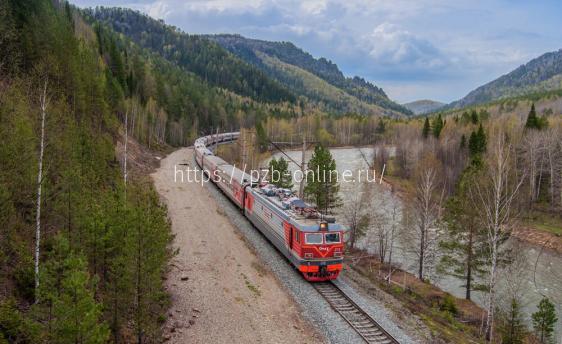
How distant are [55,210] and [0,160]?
6.96 feet

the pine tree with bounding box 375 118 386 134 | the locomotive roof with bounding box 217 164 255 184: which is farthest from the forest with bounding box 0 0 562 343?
the pine tree with bounding box 375 118 386 134

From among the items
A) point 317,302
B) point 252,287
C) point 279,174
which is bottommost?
point 317,302

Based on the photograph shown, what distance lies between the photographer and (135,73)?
92688 millimetres

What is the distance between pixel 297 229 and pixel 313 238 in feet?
2.90

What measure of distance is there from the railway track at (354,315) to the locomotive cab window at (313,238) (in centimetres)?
202

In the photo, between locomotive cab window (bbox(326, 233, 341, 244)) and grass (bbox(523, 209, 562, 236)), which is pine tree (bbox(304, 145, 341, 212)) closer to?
locomotive cab window (bbox(326, 233, 341, 244))

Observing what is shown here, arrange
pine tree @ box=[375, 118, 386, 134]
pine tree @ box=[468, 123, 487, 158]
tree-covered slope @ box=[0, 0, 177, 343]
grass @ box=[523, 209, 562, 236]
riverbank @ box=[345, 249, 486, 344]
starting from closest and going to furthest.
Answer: tree-covered slope @ box=[0, 0, 177, 343]
riverbank @ box=[345, 249, 486, 344]
grass @ box=[523, 209, 562, 236]
pine tree @ box=[468, 123, 487, 158]
pine tree @ box=[375, 118, 386, 134]

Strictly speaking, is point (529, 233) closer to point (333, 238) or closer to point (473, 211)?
point (473, 211)

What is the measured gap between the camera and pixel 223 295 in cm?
1778

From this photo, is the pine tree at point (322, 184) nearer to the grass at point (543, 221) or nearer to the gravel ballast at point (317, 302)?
the gravel ballast at point (317, 302)

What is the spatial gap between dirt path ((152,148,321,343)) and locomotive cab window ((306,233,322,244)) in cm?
251

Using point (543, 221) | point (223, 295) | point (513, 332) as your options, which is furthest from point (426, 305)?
point (543, 221)

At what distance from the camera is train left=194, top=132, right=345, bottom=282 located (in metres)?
19.6

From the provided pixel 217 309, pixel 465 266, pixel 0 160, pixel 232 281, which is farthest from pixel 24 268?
pixel 465 266
